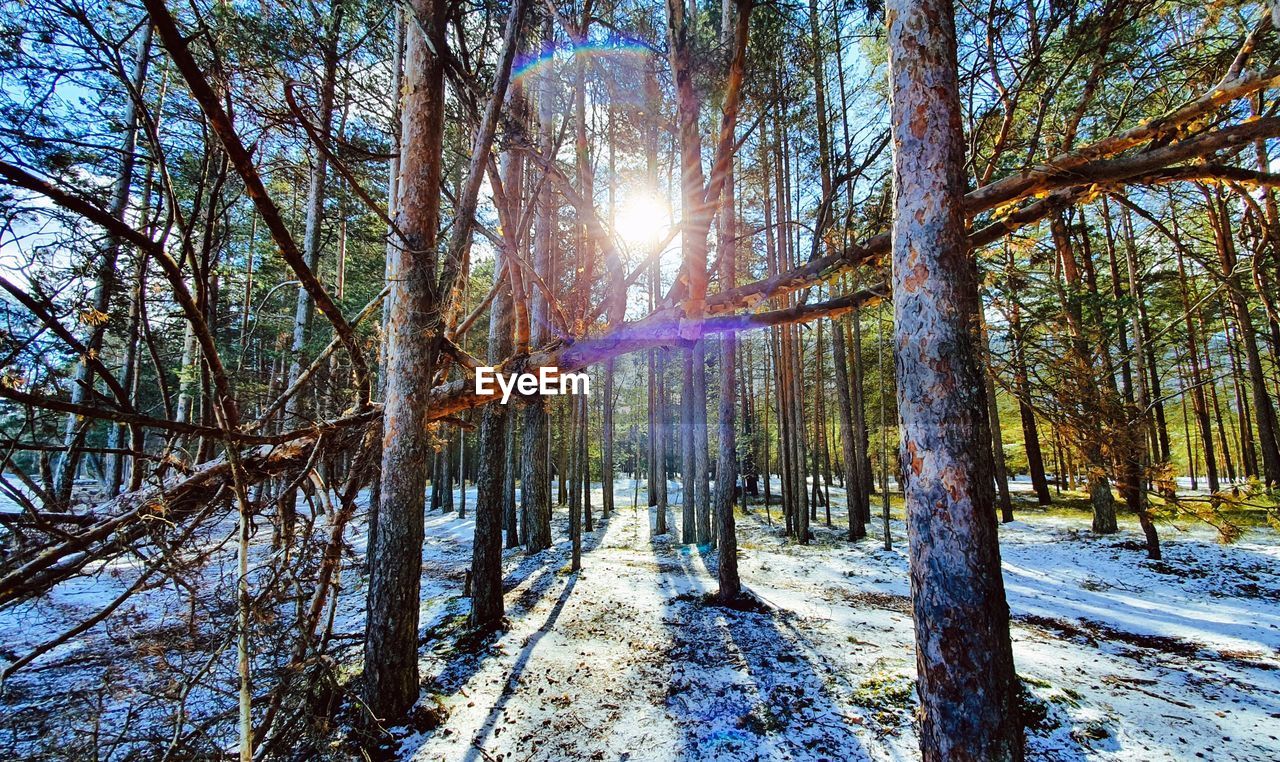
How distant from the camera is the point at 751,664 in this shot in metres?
4.87

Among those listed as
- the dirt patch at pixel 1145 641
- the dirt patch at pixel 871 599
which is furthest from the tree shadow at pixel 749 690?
the dirt patch at pixel 1145 641

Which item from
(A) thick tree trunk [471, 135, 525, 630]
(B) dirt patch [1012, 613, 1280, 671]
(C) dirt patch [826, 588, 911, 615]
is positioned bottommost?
(C) dirt patch [826, 588, 911, 615]

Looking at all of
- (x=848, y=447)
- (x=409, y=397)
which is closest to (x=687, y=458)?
(x=848, y=447)

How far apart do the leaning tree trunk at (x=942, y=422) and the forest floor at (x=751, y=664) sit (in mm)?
1719

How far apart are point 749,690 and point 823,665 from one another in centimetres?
101

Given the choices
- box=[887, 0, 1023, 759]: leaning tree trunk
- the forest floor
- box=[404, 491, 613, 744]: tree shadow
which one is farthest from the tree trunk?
box=[887, 0, 1023, 759]: leaning tree trunk

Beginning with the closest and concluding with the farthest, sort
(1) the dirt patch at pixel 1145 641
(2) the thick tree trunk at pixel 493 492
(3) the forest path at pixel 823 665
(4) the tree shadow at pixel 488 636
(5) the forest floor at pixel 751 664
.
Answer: (5) the forest floor at pixel 751 664 < (3) the forest path at pixel 823 665 < (4) the tree shadow at pixel 488 636 < (1) the dirt patch at pixel 1145 641 < (2) the thick tree trunk at pixel 493 492

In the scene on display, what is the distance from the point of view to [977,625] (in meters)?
2.21

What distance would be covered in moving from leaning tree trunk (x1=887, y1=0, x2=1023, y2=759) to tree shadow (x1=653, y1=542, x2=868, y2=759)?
5.33 feet

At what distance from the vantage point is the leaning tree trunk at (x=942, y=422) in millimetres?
2182

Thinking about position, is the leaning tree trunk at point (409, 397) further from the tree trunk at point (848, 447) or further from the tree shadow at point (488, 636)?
the tree trunk at point (848, 447)

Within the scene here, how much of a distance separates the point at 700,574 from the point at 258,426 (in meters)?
7.37

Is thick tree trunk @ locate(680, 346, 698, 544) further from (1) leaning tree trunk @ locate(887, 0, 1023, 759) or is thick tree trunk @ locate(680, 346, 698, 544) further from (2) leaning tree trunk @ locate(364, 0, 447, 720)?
(1) leaning tree trunk @ locate(887, 0, 1023, 759)

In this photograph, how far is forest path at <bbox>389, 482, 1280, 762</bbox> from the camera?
3.49m
